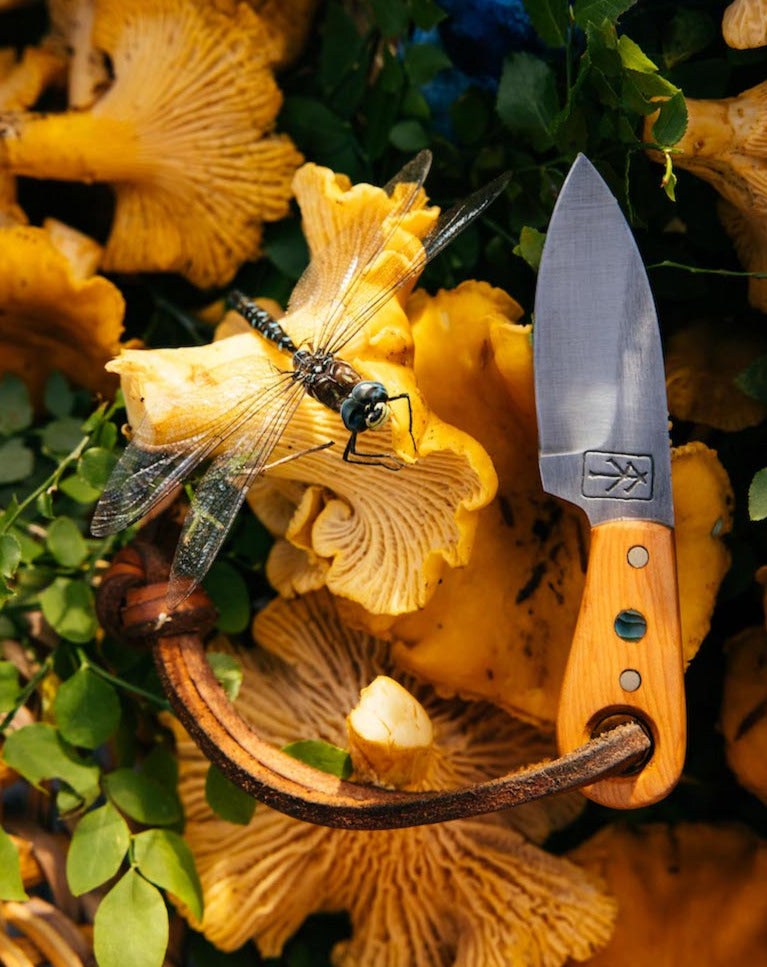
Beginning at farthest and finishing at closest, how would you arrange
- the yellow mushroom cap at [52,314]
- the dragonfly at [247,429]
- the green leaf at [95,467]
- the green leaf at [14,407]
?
the green leaf at [14,407], the yellow mushroom cap at [52,314], the green leaf at [95,467], the dragonfly at [247,429]

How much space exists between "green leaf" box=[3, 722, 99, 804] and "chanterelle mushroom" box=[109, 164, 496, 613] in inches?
14.6

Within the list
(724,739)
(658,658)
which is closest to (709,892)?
(724,739)

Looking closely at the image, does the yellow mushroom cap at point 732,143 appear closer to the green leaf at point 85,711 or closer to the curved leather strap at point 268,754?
the curved leather strap at point 268,754

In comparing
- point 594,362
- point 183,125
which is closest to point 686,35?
point 594,362

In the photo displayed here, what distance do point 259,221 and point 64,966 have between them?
3.11 feet

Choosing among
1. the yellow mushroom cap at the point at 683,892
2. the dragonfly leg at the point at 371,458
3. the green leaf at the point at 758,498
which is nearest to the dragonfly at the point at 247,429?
the dragonfly leg at the point at 371,458

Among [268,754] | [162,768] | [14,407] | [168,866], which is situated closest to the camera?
[268,754]

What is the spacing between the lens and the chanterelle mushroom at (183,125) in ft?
4.49

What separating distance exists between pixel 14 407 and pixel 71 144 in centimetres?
34

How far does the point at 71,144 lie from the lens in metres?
1.37

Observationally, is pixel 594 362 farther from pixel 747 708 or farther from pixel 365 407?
pixel 747 708

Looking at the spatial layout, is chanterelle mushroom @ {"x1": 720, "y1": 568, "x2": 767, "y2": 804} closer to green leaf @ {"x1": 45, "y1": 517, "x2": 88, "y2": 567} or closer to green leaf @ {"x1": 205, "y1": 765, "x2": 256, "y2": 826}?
green leaf @ {"x1": 205, "y1": 765, "x2": 256, "y2": 826}

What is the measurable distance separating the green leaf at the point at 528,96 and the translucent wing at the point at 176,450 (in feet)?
1.41

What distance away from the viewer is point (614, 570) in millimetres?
1032
